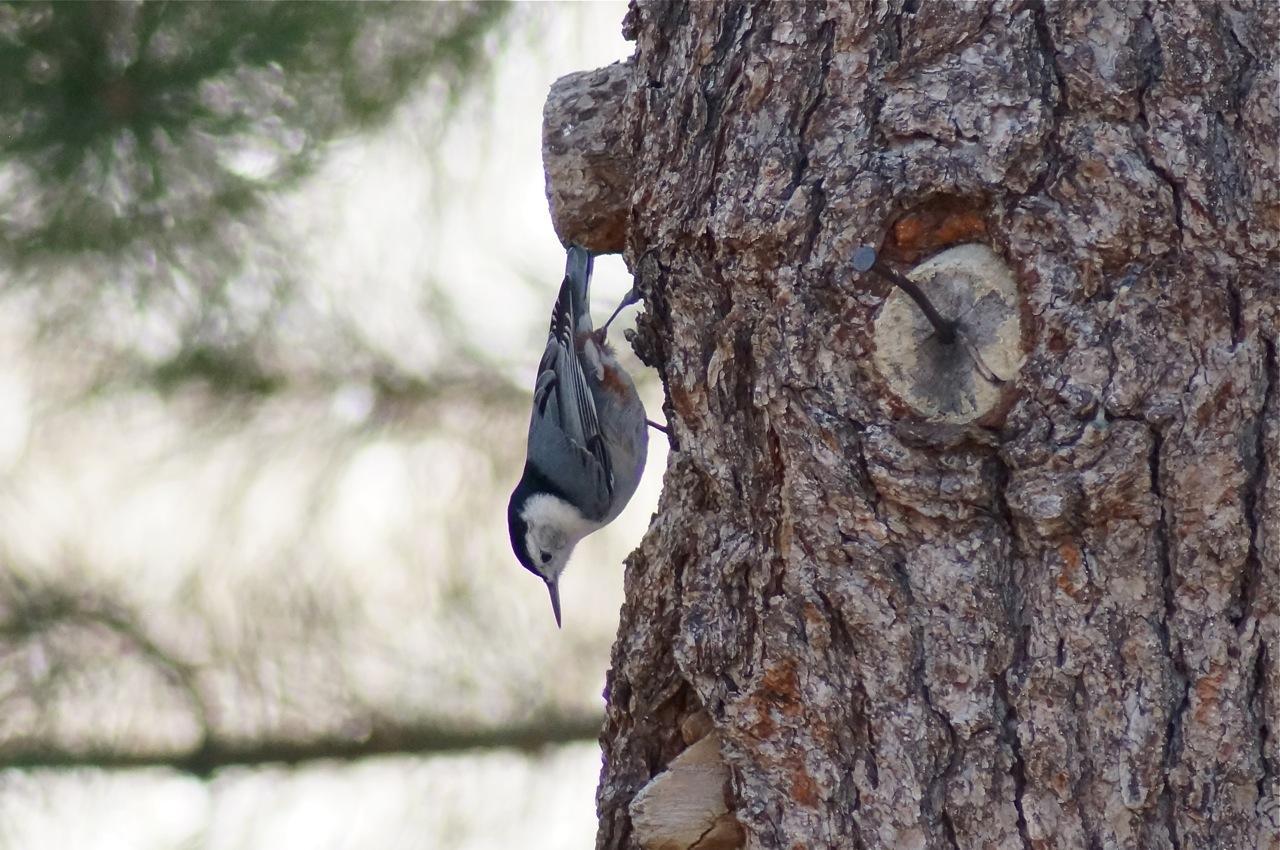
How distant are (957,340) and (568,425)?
1.49m

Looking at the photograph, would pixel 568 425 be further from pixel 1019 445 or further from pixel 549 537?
pixel 1019 445

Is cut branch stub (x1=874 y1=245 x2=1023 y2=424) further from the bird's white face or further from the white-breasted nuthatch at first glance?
the bird's white face

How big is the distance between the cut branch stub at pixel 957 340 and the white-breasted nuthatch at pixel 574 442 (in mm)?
808

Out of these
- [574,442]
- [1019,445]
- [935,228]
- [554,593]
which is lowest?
[554,593]

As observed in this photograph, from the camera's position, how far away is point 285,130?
184 centimetres

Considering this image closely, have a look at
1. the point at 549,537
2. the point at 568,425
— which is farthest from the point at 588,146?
the point at 568,425

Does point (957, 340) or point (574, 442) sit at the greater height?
point (957, 340)

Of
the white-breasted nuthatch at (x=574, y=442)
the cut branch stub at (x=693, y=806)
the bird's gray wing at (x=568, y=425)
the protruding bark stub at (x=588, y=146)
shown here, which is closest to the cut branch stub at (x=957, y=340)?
the cut branch stub at (x=693, y=806)

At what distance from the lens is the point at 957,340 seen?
3.39 ft

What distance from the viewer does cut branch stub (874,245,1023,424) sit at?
1.03 meters

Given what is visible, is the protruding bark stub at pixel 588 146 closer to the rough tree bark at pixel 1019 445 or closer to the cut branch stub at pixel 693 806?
the rough tree bark at pixel 1019 445

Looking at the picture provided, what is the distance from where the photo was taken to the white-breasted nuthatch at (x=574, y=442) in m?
1.97

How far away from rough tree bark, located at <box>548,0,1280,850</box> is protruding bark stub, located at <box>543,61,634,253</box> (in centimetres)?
43

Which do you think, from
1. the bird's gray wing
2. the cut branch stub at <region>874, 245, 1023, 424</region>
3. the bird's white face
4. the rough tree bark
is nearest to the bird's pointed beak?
the bird's white face
